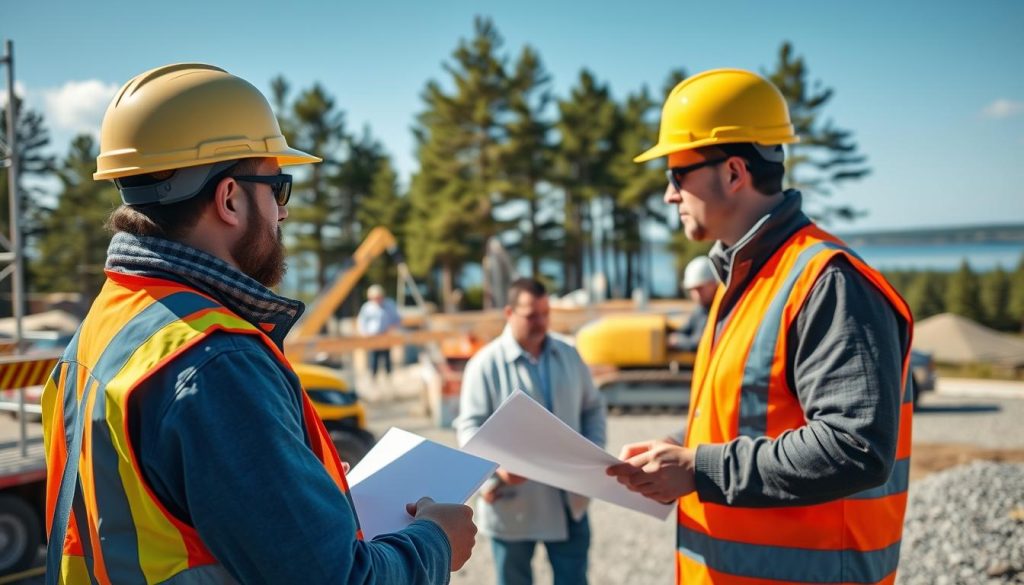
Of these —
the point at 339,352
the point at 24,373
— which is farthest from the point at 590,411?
the point at 339,352

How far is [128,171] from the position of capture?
148 centimetres

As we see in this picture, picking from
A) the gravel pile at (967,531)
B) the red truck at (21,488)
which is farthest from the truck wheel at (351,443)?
the gravel pile at (967,531)

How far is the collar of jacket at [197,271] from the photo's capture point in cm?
141

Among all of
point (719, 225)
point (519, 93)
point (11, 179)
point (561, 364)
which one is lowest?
point (561, 364)

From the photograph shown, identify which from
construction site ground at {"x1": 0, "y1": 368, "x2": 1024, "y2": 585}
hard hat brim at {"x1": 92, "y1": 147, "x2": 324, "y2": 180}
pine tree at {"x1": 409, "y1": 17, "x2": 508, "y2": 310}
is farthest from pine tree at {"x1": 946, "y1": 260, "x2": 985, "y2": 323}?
hard hat brim at {"x1": 92, "y1": 147, "x2": 324, "y2": 180}

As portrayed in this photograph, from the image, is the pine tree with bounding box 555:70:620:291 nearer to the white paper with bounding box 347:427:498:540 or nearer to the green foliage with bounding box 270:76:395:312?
the green foliage with bounding box 270:76:395:312

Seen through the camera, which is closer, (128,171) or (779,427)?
(128,171)

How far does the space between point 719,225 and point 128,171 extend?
5.40ft

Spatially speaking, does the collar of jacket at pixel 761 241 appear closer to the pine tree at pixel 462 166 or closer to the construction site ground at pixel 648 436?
the construction site ground at pixel 648 436

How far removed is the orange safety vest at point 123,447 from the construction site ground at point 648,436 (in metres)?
4.09

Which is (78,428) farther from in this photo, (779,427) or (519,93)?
(519,93)

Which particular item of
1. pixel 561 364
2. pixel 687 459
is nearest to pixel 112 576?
pixel 687 459

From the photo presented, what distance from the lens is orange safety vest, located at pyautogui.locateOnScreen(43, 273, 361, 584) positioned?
4.07 feet

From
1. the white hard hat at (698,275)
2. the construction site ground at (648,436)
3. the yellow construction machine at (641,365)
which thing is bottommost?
the construction site ground at (648,436)
